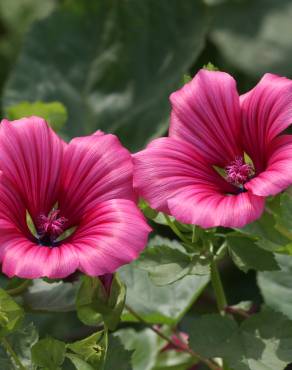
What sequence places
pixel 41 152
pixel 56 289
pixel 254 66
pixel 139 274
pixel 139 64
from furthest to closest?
pixel 254 66, pixel 139 64, pixel 139 274, pixel 56 289, pixel 41 152

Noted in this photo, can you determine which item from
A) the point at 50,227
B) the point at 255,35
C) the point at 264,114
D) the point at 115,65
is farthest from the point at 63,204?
the point at 255,35

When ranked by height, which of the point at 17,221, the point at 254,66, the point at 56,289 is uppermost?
the point at 17,221

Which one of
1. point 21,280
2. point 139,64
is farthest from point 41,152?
point 139,64

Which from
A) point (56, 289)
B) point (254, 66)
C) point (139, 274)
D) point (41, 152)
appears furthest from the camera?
point (254, 66)

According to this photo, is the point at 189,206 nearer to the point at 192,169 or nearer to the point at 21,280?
the point at 192,169

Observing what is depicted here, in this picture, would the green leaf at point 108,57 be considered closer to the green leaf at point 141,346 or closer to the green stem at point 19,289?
the green leaf at point 141,346

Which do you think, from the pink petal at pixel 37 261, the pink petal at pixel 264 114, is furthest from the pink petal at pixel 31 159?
the pink petal at pixel 264 114

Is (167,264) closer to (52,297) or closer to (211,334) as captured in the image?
(211,334)

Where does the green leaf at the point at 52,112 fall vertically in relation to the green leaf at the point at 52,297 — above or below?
above
